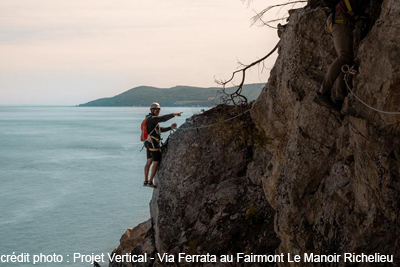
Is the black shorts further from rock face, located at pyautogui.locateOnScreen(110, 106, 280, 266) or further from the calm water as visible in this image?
the calm water

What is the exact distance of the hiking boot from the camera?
731 cm

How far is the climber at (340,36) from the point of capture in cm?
695

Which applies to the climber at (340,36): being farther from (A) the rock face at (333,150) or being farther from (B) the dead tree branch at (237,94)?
(B) the dead tree branch at (237,94)

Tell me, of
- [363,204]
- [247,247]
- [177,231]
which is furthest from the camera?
[177,231]

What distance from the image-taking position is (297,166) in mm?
7887

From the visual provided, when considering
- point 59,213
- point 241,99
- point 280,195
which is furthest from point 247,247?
point 59,213

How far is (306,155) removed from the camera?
7738 mm

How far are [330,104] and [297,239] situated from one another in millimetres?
2157

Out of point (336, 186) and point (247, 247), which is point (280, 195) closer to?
point (336, 186)

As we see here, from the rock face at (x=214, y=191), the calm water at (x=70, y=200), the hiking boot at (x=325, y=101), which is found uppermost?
the hiking boot at (x=325, y=101)

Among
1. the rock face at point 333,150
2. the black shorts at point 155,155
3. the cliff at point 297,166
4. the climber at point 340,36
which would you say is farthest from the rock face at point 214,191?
the climber at point 340,36

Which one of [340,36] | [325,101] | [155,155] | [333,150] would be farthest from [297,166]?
[155,155]

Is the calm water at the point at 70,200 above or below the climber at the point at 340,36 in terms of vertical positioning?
below

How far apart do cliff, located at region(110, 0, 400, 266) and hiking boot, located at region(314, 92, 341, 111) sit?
12 cm
